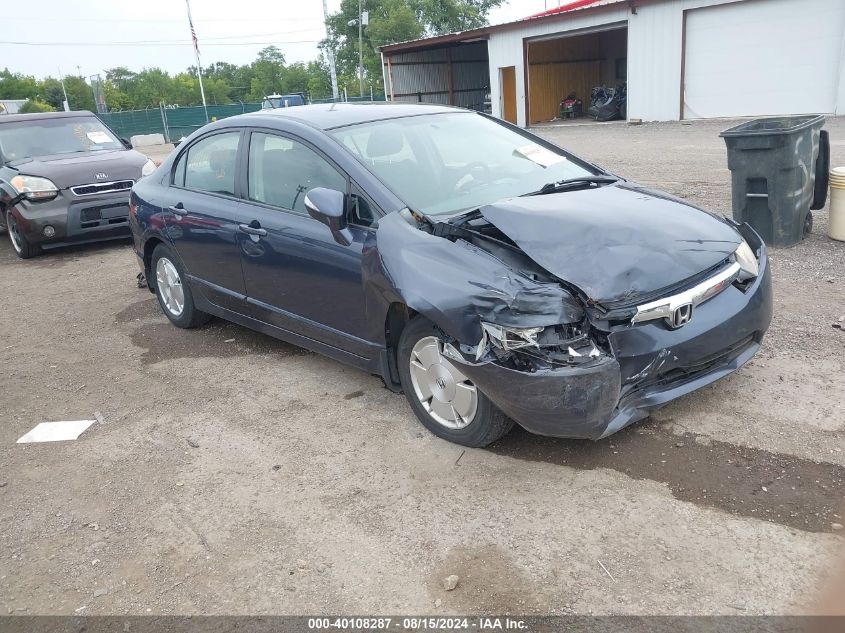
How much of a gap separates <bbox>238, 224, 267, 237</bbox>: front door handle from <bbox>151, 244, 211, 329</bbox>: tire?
1097mm

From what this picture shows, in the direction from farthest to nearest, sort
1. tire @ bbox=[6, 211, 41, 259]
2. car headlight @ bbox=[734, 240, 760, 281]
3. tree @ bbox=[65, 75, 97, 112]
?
tree @ bbox=[65, 75, 97, 112], tire @ bbox=[6, 211, 41, 259], car headlight @ bbox=[734, 240, 760, 281]

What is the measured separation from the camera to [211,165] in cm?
522

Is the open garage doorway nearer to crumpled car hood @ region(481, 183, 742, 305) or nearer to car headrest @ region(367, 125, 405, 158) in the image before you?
car headrest @ region(367, 125, 405, 158)

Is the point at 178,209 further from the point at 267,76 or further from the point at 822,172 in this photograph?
the point at 267,76

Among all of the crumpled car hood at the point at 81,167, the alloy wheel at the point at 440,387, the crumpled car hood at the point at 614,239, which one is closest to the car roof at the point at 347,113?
the crumpled car hood at the point at 614,239

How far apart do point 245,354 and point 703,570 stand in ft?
12.0

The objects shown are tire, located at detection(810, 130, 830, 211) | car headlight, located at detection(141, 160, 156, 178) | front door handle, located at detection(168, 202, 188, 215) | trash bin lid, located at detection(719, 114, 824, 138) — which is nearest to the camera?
front door handle, located at detection(168, 202, 188, 215)

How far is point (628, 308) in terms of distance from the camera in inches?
124

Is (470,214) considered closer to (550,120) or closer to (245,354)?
(245,354)

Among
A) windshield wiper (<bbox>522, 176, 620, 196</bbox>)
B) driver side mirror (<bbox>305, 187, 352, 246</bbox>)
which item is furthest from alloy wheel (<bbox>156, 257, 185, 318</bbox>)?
windshield wiper (<bbox>522, 176, 620, 196</bbox>)

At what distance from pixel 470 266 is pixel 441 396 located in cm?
74

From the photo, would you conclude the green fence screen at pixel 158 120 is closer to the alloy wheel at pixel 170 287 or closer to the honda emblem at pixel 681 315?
the alloy wheel at pixel 170 287

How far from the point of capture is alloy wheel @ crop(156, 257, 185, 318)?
19.0 ft

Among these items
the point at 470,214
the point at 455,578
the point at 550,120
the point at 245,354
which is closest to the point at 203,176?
the point at 245,354
